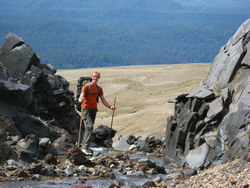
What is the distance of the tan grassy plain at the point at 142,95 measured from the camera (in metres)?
26.2

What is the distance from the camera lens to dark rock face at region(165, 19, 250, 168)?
12422 mm

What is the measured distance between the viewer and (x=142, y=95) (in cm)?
4769

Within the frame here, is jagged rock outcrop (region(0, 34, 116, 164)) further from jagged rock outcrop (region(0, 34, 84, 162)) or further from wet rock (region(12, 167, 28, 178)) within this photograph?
wet rock (region(12, 167, 28, 178))

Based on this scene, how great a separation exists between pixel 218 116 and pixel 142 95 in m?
34.3

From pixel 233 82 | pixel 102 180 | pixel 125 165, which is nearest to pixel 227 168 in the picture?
pixel 102 180

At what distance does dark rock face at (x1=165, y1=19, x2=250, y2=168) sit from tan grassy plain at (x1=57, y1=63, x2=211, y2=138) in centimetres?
610

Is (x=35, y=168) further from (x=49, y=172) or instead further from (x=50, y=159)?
(x=50, y=159)

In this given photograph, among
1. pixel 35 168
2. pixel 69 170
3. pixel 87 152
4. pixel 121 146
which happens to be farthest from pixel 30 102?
pixel 35 168

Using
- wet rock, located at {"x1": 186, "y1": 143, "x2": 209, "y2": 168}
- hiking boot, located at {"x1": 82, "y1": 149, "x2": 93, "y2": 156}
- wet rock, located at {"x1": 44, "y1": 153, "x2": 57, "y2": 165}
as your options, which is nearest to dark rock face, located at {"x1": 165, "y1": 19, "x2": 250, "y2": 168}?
wet rock, located at {"x1": 186, "y1": 143, "x2": 209, "y2": 168}

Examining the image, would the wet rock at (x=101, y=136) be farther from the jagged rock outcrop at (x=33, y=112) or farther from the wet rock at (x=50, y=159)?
the wet rock at (x=50, y=159)

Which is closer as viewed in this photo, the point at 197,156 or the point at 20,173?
the point at 20,173

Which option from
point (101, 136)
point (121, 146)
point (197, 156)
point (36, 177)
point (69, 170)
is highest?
point (36, 177)

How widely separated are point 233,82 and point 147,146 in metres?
3.30

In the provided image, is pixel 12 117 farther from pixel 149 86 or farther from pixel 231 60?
pixel 149 86
